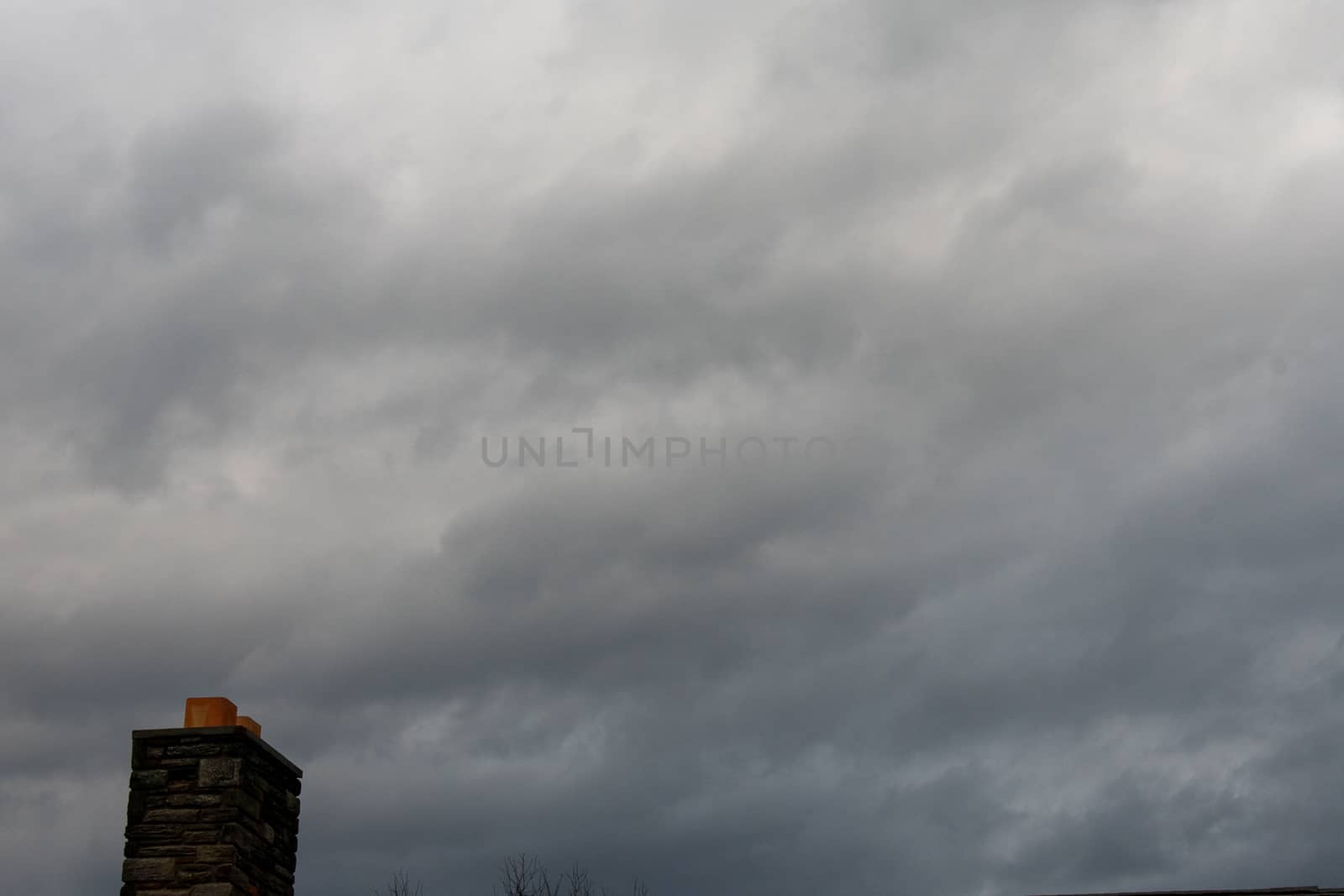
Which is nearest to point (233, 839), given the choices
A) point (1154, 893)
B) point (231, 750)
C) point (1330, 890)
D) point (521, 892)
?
point (231, 750)

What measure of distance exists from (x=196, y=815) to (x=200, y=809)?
62mm

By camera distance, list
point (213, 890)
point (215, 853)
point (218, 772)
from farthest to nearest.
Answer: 1. point (218, 772)
2. point (215, 853)
3. point (213, 890)

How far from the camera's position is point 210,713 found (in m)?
13.8

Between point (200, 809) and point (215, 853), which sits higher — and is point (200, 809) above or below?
above

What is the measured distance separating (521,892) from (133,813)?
25947 mm

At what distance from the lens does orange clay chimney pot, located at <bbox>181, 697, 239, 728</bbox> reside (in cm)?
1376

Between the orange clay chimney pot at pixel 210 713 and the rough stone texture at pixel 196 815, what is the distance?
18 cm

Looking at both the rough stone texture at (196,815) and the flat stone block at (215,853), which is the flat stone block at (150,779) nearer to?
the rough stone texture at (196,815)

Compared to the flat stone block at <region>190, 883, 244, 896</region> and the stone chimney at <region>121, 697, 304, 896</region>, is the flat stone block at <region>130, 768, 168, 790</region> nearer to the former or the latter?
the stone chimney at <region>121, 697, 304, 896</region>

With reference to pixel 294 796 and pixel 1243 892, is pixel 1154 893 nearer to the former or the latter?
pixel 1243 892

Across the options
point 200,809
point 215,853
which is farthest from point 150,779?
point 215,853

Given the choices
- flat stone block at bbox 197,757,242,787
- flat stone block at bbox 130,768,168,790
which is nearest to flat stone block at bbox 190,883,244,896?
flat stone block at bbox 197,757,242,787

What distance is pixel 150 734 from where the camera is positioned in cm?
1364

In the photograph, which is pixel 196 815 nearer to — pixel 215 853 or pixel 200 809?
A: pixel 200 809
